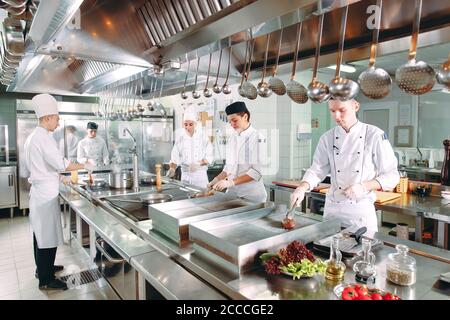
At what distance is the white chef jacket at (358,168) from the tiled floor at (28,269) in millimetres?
1586

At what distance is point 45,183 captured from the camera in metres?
3.01

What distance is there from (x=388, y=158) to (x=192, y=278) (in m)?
1.46

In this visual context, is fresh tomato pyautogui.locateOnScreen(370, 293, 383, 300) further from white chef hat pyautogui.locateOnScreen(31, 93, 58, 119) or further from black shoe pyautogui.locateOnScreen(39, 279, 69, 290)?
white chef hat pyautogui.locateOnScreen(31, 93, 58, 119)

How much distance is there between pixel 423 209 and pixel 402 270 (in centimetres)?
203

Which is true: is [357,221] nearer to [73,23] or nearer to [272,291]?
[272,291]

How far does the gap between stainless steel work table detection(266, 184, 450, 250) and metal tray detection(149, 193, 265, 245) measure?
1.70 meters

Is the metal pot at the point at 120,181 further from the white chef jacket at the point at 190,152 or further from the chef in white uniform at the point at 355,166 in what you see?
the chef in white uniform at the point at 355,166

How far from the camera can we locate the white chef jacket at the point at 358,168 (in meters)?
1.99

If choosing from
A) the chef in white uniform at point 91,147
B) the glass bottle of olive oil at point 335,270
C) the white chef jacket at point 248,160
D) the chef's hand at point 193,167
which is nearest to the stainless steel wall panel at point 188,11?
the white chef jacket at point 248,160

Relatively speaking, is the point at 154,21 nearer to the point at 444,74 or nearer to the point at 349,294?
the point at 444,74

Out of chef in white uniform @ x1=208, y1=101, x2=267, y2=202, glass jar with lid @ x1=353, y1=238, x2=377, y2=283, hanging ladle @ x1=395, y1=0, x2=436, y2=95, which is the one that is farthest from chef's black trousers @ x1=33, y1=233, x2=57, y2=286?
hanging ladle @ x1=395, y1=0, x2=436, y2=95
